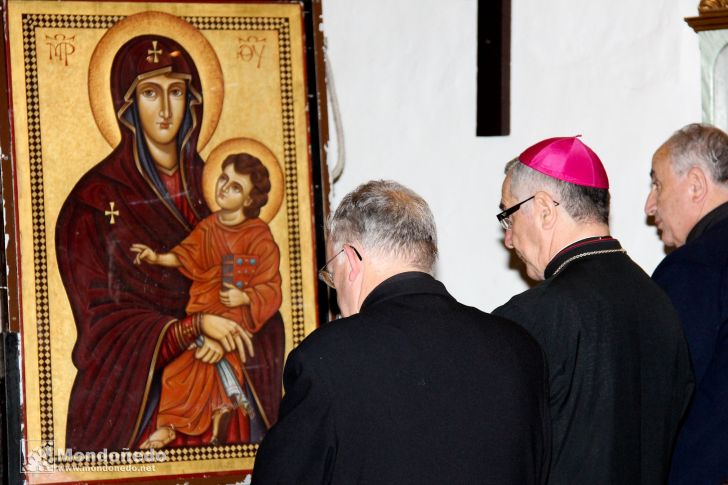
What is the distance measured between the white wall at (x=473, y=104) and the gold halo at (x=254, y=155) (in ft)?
2.61

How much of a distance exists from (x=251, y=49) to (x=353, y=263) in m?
1.28

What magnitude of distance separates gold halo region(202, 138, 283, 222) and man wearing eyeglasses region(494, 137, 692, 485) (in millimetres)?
846

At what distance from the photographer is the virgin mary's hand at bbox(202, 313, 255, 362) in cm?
305

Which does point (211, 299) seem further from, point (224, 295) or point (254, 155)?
point (254, 155)

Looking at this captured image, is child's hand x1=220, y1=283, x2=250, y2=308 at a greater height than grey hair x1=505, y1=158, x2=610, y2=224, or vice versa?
grey hair x1=505, y1=158, x2=610, y2=224

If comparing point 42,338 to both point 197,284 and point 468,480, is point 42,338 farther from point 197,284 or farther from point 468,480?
point 468,480

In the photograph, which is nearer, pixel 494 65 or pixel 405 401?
pixel 405 401

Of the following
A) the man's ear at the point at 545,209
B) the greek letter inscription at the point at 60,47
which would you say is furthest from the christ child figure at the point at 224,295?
the man's ear at the point at 545,209

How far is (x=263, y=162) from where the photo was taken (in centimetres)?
311

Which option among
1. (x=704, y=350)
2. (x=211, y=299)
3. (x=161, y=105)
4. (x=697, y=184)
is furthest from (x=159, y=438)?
(x=697, y=184)

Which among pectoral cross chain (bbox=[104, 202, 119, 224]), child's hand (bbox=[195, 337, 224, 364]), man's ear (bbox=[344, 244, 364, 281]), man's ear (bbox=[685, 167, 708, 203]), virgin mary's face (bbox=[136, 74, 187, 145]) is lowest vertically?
child's hand (bbox=[195, 337, 224, 364])

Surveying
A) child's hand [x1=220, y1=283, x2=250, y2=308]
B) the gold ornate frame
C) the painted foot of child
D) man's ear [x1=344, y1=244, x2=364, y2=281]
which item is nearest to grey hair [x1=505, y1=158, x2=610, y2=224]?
man's ear [x1=344, y1=244, x2=364, y2=281]

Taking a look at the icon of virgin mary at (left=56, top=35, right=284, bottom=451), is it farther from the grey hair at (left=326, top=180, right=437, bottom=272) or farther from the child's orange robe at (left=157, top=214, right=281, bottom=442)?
the grey hair at (left=326, top=180, right=437, bottom=272)

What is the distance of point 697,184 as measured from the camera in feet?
9.96
